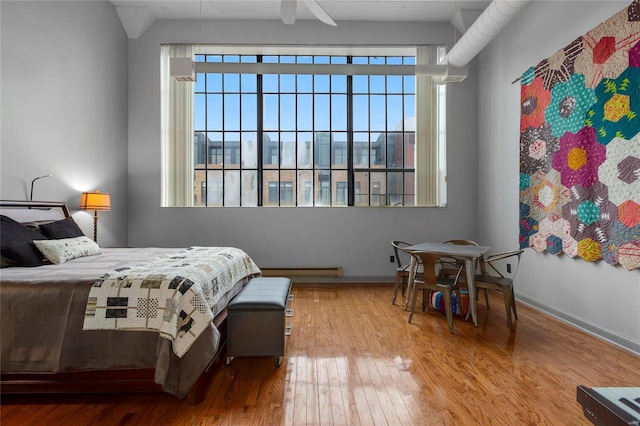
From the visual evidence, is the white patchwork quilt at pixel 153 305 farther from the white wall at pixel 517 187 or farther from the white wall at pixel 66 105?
the white wall at pixel 517 187

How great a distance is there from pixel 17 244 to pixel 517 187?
520 centimetres

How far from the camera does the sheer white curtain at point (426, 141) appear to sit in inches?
230

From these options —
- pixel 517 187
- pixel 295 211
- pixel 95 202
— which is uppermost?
pixel 517 187

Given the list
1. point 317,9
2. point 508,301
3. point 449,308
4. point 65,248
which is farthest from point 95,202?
point 508,301

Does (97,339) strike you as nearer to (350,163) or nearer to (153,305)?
(153,305)

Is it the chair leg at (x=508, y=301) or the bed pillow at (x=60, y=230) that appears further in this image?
the chair leg at (x=508, y=301)

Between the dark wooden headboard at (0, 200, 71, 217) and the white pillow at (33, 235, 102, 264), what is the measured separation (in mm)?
645

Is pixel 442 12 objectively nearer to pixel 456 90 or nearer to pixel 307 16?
pixel 456 90

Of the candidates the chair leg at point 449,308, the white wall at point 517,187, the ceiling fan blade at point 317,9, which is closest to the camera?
the white wall at point 517,187

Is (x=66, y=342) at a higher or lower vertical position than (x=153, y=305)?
lower

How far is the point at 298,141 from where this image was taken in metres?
5.99

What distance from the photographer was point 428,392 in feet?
7.46

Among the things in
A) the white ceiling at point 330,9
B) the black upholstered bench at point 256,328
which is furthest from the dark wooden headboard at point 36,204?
the white ceiling at point 330,9

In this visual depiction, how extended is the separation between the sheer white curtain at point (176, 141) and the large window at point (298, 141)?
0.67 feet
